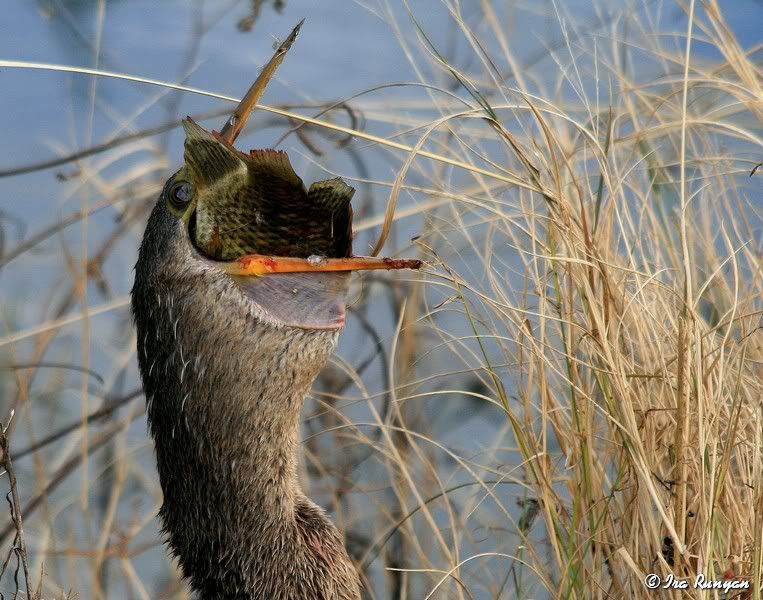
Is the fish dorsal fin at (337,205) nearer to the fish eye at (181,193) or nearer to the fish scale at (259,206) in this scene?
the fish scale at (259,206)

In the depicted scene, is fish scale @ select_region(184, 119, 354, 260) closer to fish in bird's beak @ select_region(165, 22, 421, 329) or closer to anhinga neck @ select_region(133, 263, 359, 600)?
fish in bird's beak @ select_region(165, 22, 421, 329)

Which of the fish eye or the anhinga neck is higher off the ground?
the fish eye

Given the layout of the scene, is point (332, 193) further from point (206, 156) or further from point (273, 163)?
point (206, 156)

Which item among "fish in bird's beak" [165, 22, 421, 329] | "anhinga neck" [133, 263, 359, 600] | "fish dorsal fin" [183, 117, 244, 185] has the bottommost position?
"anhinga neck" [133, 263, 359, 600]

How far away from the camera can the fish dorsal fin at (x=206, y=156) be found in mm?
1542

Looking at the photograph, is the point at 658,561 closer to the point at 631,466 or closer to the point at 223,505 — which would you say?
the point at 631,466

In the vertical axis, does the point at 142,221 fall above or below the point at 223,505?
above

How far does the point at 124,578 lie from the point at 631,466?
1.61m

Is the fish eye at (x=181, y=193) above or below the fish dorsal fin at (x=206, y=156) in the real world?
below

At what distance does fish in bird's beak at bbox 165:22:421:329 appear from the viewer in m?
1.56

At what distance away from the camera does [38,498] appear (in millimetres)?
2732

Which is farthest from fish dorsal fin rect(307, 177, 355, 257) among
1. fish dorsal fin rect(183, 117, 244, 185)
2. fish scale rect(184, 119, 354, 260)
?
fish dorsal fin rect(183, 117, 244, 185)

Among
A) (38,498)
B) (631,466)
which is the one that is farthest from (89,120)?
(631,466)

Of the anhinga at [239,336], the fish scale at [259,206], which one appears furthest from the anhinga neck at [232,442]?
the fish scale at [259,206]
